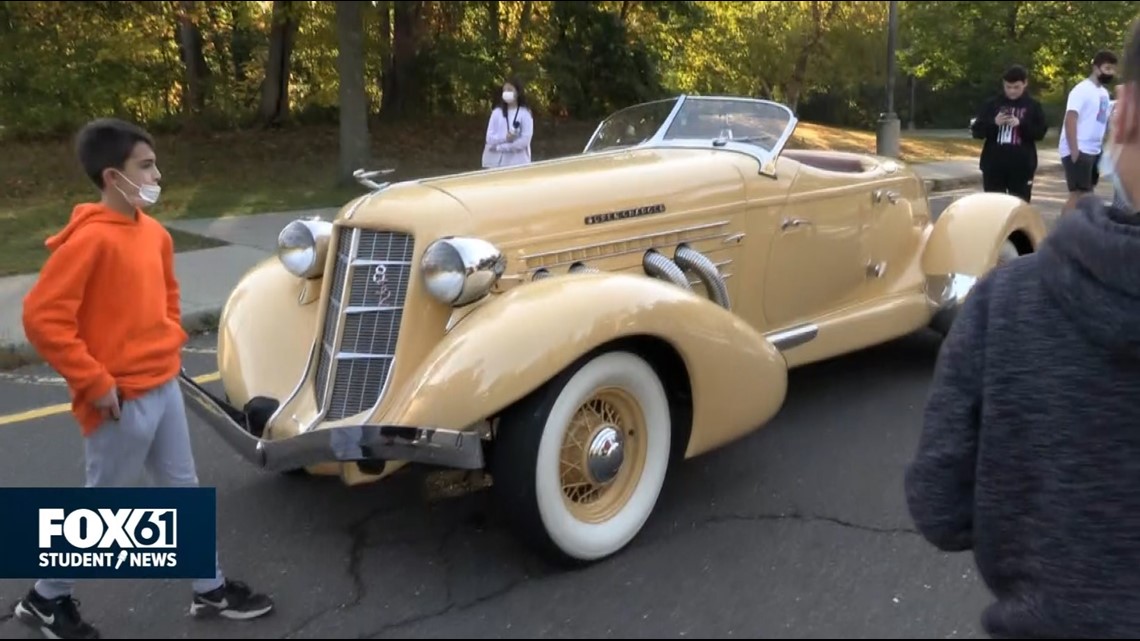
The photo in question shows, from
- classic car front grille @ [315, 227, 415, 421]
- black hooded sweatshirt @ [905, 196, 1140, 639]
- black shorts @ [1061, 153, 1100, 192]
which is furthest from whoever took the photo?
black shorts @ [1061, 153, 1100, 192]

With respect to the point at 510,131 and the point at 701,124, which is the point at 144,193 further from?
the point at 510,131

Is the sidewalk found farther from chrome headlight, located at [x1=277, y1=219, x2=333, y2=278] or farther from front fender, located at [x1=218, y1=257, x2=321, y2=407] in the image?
chrome headlight, located at [x1=277, y1=219, x2=333, y2=278]

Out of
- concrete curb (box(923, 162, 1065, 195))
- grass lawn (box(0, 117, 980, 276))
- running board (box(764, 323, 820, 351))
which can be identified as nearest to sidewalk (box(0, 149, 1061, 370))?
grass lawn (box(0, 117, 980, 276))

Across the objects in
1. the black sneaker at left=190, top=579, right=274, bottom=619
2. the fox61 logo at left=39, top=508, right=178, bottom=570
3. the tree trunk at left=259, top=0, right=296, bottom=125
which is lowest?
the black sneaker at left=190, top=579, right=274, bottom=619

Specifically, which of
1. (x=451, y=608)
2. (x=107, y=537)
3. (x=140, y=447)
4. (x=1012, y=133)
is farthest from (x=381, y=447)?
(x=1012, y=133)

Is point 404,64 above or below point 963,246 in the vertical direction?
Answer: above

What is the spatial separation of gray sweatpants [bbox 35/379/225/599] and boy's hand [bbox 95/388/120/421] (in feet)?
0.15

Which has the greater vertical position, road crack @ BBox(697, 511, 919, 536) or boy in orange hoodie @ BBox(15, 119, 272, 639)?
boy in orange hoodie @ BBox(15, 119, 272, 639)

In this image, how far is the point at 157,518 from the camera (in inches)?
121

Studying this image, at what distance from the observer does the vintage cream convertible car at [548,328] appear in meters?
3.48

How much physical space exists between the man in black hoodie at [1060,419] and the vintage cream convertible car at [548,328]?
2022mm

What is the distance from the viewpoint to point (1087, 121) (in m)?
9.38

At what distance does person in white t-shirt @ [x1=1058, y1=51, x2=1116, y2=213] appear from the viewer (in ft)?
30.5

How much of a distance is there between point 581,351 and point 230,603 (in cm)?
136
